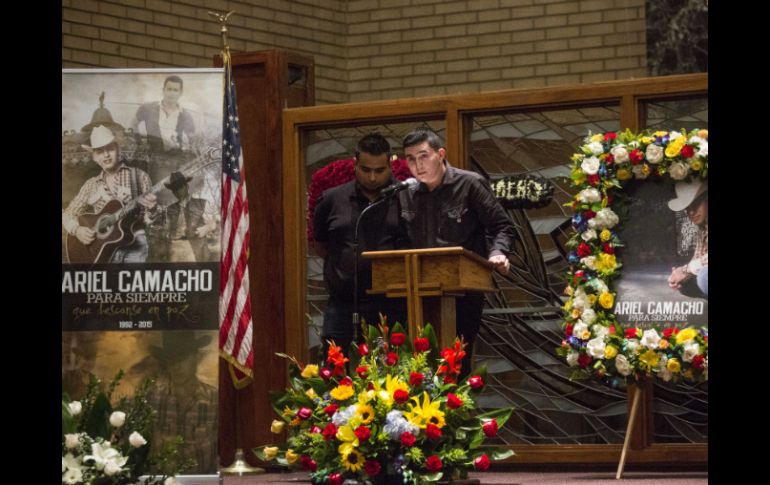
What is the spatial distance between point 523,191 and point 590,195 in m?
1.00

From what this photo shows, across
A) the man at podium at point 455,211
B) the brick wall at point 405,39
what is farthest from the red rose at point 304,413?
the brick wall at point 405,39

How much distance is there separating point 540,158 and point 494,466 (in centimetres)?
162

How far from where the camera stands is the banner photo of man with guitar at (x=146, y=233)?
5.40 meters

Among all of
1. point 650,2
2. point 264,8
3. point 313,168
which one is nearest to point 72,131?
point 313,168

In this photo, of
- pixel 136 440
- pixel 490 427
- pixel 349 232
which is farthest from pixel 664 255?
pixel 136 440

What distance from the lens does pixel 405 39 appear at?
30.5 ft

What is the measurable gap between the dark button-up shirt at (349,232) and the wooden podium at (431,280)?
846 millimetres

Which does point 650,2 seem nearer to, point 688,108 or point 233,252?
point 688,108

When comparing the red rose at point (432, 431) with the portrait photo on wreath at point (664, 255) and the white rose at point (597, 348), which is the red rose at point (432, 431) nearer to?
the white rose at point (597, 348)

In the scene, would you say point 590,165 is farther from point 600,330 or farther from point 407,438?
point 407,438

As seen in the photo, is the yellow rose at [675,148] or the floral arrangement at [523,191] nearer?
the yellow rose at [675,148]

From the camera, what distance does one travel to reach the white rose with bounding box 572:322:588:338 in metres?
5.80

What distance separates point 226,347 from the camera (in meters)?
6.56

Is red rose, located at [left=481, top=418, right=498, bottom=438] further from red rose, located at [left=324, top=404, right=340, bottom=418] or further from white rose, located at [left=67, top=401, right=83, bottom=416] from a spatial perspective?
white rose, located at [left=67, top=401, right=83, bottom=416]
